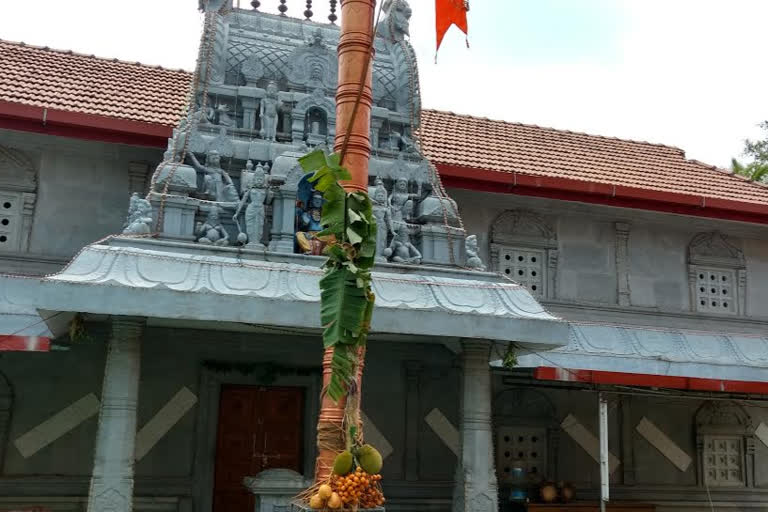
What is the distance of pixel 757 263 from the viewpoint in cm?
1461

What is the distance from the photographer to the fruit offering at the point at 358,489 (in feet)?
16.4

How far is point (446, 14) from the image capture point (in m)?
5.98

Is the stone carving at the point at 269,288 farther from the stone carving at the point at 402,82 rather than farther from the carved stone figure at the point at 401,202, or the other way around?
Answer: the stone carving at the point at 402,82

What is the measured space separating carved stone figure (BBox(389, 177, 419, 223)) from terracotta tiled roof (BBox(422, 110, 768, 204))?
2229mm

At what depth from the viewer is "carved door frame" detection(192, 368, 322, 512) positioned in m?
11.2

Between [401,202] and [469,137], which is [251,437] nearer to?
[401,202]

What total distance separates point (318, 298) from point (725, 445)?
885cm

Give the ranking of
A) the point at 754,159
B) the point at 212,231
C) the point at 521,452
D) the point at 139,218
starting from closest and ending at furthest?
the point at 139,218
the point at 212,231
the point at 521,452
the point at 754,159

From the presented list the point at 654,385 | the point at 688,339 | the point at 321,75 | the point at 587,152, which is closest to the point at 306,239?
the point at 321,75

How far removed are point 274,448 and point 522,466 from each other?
12.8ft

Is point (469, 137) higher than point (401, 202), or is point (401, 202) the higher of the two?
point (469, 137)

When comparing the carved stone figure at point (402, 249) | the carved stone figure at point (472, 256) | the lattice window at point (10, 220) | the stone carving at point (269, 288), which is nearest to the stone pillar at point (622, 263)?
the carved stone figure at point (472, 256)

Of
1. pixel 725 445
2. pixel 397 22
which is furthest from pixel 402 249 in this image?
pixel 725 445

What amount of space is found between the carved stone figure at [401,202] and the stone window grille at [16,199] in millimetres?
5074
